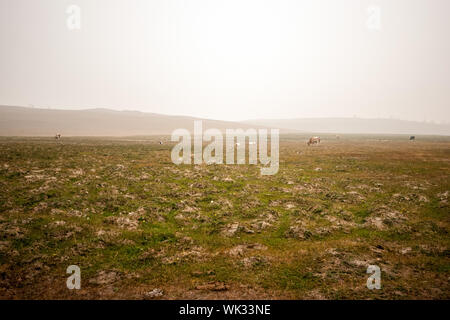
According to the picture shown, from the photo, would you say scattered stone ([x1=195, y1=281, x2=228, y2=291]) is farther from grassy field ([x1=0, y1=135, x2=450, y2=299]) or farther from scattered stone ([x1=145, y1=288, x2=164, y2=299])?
scattered stone ([x1=145, y1=288, x2=164, y2=299])

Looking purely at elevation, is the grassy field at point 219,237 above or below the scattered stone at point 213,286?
above

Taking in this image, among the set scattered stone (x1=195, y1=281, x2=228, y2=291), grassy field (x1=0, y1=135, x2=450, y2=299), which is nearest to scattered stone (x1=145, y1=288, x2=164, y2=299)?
grassy field (x1=0, y1=135, x2=450, y2=299)

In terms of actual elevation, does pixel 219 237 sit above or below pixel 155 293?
above

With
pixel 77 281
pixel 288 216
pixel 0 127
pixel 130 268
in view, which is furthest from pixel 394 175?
pixel 0 127

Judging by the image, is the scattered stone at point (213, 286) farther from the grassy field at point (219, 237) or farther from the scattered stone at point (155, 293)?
the scattered stone at point (155, 293)

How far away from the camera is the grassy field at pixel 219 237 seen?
7562mm

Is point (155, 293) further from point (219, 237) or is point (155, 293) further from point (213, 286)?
point (219, 237)

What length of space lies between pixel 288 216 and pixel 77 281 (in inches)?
417

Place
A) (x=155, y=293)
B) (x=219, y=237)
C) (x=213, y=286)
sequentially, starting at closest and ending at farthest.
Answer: (x=155, y=293) < (x=213, y=286) < (x=219, y=237)

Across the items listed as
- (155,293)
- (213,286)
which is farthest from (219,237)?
(155,293)

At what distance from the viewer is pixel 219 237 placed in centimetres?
1103

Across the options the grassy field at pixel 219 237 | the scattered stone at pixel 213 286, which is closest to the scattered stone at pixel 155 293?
the grassy field at pixel 219 237

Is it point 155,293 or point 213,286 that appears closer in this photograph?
point 155,293

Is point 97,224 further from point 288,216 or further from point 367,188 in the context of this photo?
point 367,188
